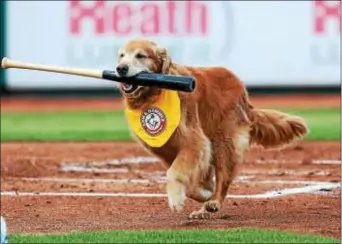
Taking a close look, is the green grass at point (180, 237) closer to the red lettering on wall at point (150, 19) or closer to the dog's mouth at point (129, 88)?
the dog's mouth at point (129, 88)

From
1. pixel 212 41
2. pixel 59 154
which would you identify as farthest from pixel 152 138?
pixel 212 41

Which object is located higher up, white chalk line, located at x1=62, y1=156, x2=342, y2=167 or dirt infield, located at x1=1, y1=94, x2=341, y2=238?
dirt infield, located at x1=1, y1=94, x2=341, y2=238

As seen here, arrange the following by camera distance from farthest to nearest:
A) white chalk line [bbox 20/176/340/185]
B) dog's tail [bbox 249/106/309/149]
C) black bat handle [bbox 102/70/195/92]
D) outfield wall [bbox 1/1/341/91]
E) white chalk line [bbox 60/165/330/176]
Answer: outfield wall [bbox 1/1/341/91] → white chalk line [bbox 60/165/330/176] → white chalk line [bbox 20/176/340/185] → dog's tail [bbox 249/106/309/149] → black bat handle [bbox 102/70/195/92]

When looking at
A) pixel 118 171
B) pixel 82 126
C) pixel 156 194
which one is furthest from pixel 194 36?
pixel 156 194

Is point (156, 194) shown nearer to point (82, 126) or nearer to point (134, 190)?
point (134, 190)

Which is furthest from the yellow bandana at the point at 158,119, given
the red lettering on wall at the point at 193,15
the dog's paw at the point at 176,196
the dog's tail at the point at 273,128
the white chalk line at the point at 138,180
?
the red lettering on wall at the point at 193,15

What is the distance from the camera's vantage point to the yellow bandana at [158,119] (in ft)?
28.1

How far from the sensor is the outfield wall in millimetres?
23453

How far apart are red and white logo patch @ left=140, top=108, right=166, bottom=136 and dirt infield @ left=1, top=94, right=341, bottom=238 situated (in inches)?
28.2

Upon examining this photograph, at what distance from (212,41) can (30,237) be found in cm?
1624

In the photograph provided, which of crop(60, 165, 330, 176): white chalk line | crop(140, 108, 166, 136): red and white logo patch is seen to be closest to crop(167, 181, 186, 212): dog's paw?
crop(140, 108, 166, 136): red and white logo patch

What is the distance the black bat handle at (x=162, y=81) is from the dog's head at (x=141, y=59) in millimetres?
49

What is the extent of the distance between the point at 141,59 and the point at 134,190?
9.08 ft

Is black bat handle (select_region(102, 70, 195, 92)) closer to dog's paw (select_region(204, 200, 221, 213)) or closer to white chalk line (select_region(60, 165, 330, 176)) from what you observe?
dog's paw (select_region(204, 200, 221, 213))
